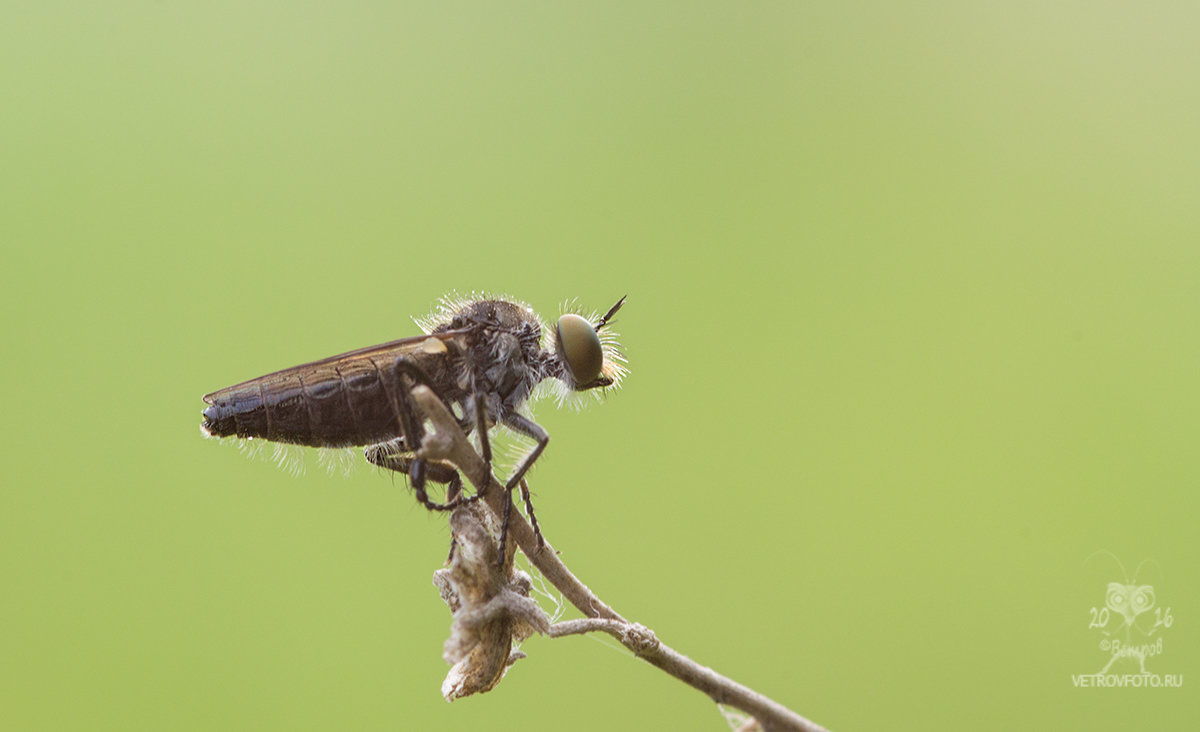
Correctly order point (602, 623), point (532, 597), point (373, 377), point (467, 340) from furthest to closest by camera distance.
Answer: point (467, 340)
point (373, 377)
point (532, 597)
point (602, 623)

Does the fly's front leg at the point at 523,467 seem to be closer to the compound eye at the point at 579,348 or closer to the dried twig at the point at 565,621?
the dried twig at the point at 565,621

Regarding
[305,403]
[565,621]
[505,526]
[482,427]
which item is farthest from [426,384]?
[565,621]

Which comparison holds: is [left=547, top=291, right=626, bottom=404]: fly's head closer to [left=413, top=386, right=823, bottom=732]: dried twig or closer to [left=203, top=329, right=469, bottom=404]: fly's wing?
[left=203, top=329, right=469, bottom=404]: fly's wing

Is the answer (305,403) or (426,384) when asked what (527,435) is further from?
(305,403)

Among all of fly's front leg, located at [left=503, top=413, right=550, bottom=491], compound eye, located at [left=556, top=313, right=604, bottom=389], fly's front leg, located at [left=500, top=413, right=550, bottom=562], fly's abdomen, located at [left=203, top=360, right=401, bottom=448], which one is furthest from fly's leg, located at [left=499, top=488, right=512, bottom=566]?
compound eye, located at [left=556, top=313, right=604, bottom=389]

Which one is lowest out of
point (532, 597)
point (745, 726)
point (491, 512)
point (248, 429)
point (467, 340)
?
point (745, 726)

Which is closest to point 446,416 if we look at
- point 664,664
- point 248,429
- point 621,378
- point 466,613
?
point 466,613

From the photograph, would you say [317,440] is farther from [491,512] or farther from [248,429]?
[491,512]

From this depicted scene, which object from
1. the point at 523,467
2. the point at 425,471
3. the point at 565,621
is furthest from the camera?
the point at 523,467
